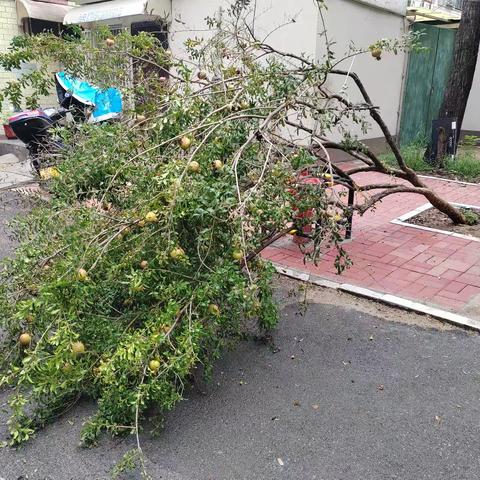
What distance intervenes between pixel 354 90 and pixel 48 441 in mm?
9354

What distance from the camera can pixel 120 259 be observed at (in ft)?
9.27

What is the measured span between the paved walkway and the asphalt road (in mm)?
704

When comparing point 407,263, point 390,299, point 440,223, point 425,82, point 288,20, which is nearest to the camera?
point 390,299

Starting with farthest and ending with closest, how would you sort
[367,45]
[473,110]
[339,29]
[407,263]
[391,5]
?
[473,110] → [391,5] → [367,45] → [339,29] → [407,263]

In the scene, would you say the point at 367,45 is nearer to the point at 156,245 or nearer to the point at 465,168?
the point at 465,168

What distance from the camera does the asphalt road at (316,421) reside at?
2566mm

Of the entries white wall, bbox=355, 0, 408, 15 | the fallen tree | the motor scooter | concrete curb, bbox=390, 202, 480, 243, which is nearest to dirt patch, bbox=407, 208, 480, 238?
concrete curb, bbox=390, 202, 480, 243

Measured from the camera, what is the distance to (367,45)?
A: 10492mm

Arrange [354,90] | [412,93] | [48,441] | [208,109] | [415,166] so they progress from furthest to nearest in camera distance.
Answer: [412,93], [354,90], [415,166], [208,109], [48,441]

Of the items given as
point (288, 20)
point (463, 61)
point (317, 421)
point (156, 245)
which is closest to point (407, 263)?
point (317, 421)

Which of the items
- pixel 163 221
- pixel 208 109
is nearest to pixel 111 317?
pixel 163 221

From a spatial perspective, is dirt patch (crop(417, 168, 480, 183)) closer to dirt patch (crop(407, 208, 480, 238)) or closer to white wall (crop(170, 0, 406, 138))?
white wall (crop(170, 0, 406, 138))

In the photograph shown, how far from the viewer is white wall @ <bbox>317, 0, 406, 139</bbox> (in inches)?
377

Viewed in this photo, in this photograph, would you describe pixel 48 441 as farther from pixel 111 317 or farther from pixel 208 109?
pixel 208 109
